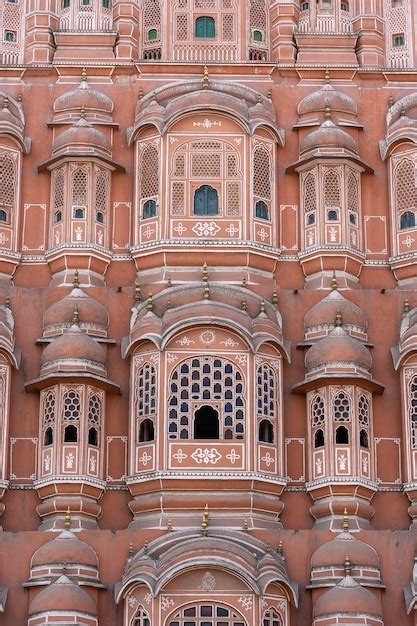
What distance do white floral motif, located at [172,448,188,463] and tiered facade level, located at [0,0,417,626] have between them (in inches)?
1.0

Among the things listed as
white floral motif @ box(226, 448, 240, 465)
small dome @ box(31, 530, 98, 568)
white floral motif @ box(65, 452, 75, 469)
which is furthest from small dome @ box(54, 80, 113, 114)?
small dome @ box(31, 530, 98, 568)

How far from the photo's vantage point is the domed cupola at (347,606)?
2855 centimetres

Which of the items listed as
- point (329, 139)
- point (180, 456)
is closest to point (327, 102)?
point (329, 139)

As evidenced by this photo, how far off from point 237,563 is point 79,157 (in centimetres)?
909

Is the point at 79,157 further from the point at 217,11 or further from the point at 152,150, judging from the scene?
Result: the point at 217,11

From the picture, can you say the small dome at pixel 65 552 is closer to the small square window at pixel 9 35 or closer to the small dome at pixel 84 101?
the small dome at pixel 84 101

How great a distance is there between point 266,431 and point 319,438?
1009 millimetres

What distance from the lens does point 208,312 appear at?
3095 centimetres

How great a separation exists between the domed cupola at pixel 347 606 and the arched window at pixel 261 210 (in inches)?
295

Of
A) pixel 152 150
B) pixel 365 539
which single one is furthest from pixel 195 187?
pixel 365 539

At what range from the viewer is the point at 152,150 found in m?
33.2

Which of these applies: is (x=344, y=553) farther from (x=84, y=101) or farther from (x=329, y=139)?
(x=84, y=101)

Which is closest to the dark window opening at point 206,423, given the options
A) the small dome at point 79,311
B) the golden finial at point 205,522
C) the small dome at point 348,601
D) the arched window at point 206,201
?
the golden finial at point 205,522

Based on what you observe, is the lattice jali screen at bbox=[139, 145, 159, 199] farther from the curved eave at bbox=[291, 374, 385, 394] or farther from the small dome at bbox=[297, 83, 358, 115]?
the curved eave at bbox=[291, 374, 385, 394]
